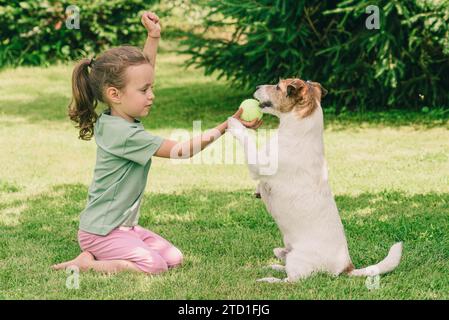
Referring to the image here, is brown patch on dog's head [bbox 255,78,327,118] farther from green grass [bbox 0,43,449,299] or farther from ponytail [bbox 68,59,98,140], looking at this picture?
ponytail [bbox 68,59,98,140]

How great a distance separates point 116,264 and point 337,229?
1.44 meters

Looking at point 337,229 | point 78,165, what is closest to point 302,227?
point 337,229

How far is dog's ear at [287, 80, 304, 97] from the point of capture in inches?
181

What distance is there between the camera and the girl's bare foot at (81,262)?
4996mm

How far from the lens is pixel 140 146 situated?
4879mm

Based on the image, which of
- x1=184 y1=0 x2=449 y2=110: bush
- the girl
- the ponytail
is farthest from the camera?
x1=184 y1=0 x2=449 y2=110: bush

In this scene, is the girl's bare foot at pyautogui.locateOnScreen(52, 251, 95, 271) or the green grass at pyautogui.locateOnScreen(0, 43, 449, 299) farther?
the girl's bare foot at pyautogui.locateOnScreen(52, 251, 95, 271)

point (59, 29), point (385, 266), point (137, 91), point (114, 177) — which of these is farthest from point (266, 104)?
point (59, 29)

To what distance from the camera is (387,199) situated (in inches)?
278

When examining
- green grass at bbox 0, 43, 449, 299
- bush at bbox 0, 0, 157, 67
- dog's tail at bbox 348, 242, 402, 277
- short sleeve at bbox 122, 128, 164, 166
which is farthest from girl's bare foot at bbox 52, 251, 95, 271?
bush at bbox 0, 0, 157, 67

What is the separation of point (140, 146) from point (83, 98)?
56cm

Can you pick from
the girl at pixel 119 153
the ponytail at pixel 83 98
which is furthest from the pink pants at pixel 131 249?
the ponytail at pixel 83 98

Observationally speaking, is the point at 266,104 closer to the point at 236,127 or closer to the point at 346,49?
the point at 236,127

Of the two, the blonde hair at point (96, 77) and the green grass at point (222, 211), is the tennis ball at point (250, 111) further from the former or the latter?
the green grass at point (222, 211)
